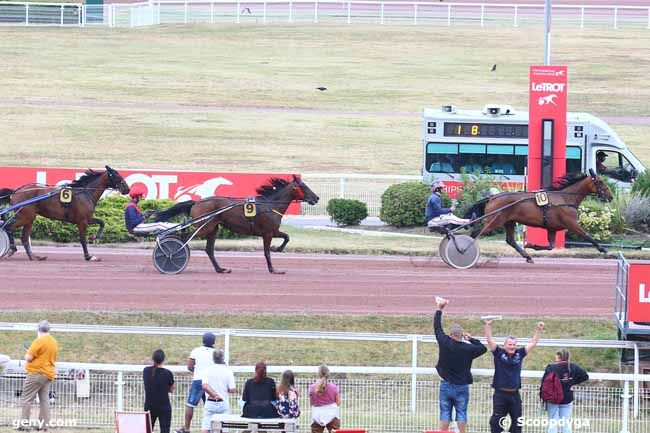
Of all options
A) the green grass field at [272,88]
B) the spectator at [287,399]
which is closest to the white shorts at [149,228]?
the spectator at [287,399]

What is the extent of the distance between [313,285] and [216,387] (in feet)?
24.3

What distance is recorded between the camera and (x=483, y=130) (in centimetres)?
A: 2944

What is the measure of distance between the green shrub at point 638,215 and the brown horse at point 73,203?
9349 millimetres

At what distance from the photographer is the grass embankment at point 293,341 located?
53.4 feet

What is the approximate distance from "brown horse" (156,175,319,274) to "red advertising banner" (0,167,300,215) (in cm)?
709

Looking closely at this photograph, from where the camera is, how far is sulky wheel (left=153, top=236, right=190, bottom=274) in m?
20.4

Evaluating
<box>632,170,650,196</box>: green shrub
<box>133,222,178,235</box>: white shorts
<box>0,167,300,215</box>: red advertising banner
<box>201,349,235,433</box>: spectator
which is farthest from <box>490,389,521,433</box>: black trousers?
<box>0,167,300,215</box>: red advertising banner

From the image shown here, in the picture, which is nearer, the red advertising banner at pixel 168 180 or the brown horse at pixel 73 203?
the brown horse at pixel 73 203

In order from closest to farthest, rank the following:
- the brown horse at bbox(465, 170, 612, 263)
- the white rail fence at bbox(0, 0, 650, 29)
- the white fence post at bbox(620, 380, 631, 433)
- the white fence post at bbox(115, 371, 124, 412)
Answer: the white fence post at bbox(115, 371, 124, 412), the white fence post at bbox(620, 380, 631, 433), the brown horse at bbox(465, 170, 612, 263), the white rail fence at bbox(0, 0, 650, 29)

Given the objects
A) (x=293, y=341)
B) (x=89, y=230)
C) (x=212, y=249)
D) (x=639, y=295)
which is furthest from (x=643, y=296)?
(x=89, y=230)

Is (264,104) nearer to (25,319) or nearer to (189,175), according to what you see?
(189,175)

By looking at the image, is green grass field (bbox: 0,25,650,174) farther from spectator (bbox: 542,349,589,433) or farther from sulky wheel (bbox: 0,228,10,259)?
spectator (bbox: 542,349,589,433)

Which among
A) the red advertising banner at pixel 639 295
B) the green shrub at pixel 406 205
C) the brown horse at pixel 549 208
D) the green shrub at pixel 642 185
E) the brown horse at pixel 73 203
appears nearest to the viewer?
the red advertising banner at pixel 639 295

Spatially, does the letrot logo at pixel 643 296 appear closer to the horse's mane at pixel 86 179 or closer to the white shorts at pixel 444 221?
the white shorts at pixel 444 221
